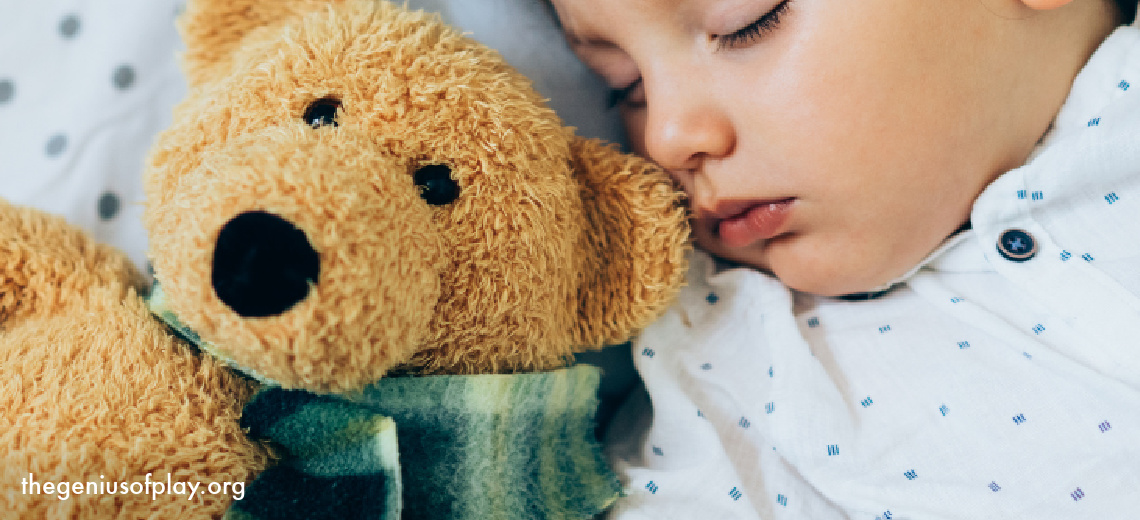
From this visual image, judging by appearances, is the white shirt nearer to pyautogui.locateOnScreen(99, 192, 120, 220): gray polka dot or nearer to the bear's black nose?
the bear's black nose

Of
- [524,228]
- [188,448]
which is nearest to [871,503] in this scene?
[524,228]

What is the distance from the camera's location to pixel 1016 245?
2.11ft

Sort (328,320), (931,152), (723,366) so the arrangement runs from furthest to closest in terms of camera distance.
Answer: (723,366) → (931,152) → (328,320)

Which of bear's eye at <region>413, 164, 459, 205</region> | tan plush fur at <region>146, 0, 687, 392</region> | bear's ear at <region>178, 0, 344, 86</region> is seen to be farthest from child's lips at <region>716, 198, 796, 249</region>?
bear's ear at <region>178, 0, 344, 86</region>

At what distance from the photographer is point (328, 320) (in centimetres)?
37

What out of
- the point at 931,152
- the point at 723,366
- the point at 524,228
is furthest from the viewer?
the point at 723,366

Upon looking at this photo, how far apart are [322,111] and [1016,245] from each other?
635 millimetres

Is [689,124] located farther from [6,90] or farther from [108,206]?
[6,90]

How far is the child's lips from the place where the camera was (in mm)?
647

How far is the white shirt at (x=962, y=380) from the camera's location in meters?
0.58

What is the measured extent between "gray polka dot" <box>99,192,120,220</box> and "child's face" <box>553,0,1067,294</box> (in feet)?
1.88

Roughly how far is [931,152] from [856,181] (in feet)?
0.23

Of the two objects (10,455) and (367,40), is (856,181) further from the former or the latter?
(10,455)

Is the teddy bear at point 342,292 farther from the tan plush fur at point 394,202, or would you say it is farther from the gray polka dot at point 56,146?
the gray polka dot at point 56,146
